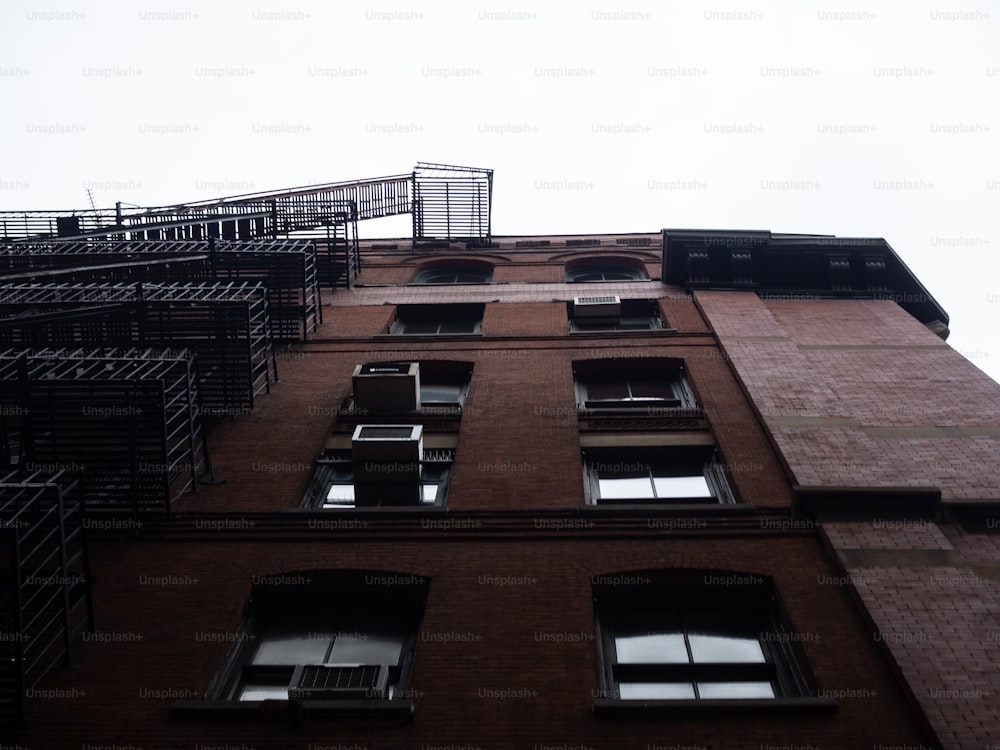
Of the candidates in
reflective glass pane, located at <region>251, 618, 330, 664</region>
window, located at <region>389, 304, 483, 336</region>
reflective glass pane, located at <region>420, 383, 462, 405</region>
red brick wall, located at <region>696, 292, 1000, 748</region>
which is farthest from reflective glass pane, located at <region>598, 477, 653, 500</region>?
window, located at <region>389, 304, 483, 336</region>

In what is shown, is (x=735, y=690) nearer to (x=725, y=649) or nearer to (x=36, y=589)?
(x=725, y=649)

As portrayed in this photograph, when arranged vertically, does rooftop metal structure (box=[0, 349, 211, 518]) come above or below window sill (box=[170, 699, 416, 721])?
above

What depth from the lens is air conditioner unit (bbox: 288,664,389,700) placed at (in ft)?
27.2

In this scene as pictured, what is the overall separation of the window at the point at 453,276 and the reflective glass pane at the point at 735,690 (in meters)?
17.0

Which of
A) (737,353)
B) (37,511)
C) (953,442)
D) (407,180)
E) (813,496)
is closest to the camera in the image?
(37,511)

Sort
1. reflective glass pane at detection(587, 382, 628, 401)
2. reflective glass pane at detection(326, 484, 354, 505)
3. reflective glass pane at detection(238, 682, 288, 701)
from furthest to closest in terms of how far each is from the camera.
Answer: reflective glass pane at detection(587, 382, 628, 401) → reflective glass pane at detection(326, 484, 354, 505) → reflective glass pane at detection(238, 682, 288, 701)

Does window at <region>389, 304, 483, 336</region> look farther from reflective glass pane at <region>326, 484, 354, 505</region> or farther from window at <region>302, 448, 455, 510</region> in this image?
reflective glass pane at <region>326, 484, 354, 505</region>

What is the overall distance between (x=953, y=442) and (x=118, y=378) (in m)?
11.2

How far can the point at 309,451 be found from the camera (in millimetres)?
12953

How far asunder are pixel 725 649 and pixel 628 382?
7335mm

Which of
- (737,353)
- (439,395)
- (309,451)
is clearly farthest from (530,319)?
(309,451)

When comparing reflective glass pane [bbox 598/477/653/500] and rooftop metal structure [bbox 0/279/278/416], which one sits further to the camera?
rooftop metal structure [bbox 0/279/278/416]

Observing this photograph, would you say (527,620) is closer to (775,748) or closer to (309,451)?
(775,748)

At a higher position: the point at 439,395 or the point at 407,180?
the point at 407,180
